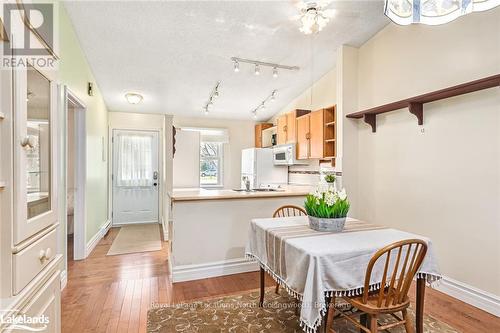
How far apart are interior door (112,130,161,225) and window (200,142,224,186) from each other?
1.03m

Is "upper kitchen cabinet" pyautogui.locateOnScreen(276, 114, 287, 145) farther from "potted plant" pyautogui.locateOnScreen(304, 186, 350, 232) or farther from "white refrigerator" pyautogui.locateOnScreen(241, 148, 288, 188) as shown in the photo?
"potted plant" pyautogui.locateOnScreen(304, 186, 350, 232)

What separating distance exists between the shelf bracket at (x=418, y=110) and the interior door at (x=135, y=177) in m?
4.73

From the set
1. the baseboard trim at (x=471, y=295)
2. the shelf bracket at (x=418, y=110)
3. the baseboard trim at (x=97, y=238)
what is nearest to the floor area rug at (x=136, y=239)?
the baseboard trim at (x=97, y=238)

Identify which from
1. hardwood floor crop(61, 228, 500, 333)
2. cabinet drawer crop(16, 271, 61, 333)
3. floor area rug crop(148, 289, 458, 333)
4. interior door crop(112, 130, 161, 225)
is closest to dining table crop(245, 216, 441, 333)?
floor area rug crop(148, 289, 458, 333)

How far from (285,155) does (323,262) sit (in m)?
3.49

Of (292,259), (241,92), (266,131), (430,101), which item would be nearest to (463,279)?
(430,101)

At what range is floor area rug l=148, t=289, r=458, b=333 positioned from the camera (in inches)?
78.5

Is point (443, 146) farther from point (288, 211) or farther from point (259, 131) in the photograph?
point (259, 131)

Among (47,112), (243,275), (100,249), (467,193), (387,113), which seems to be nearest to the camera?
(47,112)

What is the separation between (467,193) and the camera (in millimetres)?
2469

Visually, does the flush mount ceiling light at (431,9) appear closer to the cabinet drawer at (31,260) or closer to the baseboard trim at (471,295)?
the baseboard trim at (471,295)

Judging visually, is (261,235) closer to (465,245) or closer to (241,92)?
(465,245)

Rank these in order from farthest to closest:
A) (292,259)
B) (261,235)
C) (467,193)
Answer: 1. (467,193)
2. (261,235)
3. (292,259)

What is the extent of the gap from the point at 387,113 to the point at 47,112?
3382mm
